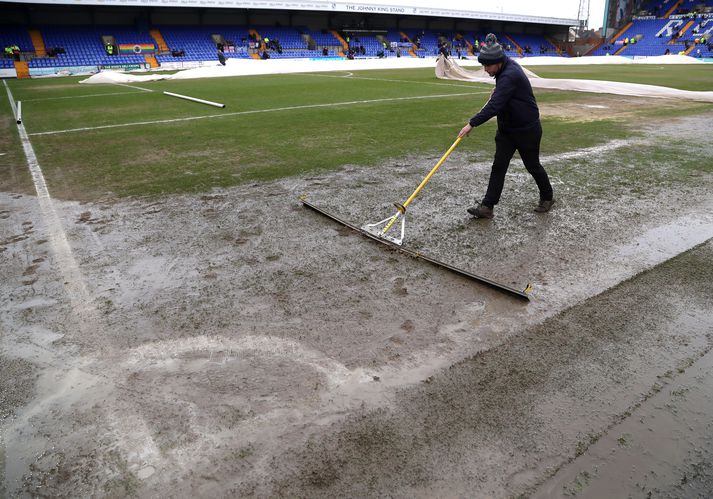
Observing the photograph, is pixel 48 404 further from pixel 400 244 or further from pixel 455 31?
pixel 455 31

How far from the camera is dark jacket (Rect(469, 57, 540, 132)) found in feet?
15.1

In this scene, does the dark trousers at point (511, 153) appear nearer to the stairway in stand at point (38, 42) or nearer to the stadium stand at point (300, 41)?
the stadium stand at point (300, 41)

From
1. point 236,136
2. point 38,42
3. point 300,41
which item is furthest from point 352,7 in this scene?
point 236,136

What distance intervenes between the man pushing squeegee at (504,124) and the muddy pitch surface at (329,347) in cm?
26

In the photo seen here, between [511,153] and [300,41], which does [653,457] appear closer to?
[511,153]

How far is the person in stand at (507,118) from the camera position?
4609mm

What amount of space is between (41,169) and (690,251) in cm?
844

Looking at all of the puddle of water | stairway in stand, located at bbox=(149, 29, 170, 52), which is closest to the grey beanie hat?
the puddle of water

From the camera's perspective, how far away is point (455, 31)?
59000 mm

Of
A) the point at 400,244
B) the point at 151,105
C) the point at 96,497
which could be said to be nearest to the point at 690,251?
the point at 400,244

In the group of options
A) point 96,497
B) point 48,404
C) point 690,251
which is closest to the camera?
point 96,497

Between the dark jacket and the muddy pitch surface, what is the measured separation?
0.99 m

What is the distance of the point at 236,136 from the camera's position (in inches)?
375

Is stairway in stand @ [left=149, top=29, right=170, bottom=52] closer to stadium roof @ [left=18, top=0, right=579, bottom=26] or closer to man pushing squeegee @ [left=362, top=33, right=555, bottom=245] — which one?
stadium roof @ [left=18, top=0, right=579, bottom=26]
